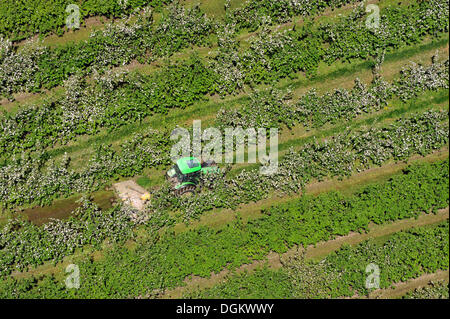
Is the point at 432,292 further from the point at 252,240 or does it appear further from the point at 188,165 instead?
the point at 188,165

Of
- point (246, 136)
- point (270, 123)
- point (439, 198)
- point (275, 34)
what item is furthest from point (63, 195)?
point (439, 198)

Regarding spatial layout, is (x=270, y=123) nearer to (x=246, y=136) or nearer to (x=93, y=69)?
(x=246, y=136)

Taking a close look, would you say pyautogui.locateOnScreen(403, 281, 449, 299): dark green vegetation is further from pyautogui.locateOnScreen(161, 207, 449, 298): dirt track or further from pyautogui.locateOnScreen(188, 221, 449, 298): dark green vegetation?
pyautogui.locateOnScreen(161, 207, 449, 298): dirt track

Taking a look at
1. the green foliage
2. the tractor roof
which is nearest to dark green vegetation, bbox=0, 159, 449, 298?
the tractor roof

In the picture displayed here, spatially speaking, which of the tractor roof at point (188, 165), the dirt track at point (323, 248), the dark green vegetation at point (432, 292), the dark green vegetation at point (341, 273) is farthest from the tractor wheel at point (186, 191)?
the dark green vegetation at point (432, 292)

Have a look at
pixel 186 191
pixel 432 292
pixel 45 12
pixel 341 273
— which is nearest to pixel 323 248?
pixel 341 273

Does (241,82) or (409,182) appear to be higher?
(241,82)
